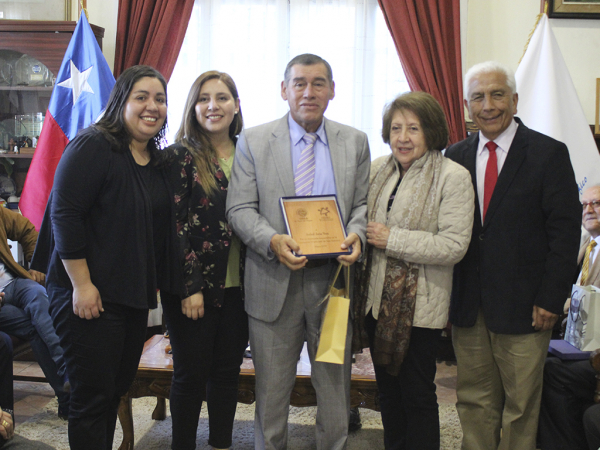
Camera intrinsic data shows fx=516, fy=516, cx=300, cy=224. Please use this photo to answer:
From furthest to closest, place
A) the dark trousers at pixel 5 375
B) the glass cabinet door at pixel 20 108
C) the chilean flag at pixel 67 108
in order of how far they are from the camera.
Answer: the glass cabinet door at pixel 20 108 → the chilean flag at pixel 67 108 → the dark trousers at pixel 5 375

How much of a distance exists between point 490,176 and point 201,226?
105 centimetres

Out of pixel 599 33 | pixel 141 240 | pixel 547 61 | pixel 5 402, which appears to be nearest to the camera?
pixel 141 240

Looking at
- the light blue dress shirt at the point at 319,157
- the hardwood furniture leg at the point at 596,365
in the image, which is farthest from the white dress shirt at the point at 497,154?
the hardwood furniture leg at the point at 596,365

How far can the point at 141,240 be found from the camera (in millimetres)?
1654

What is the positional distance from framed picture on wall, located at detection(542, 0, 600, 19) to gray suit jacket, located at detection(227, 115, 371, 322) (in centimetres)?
275

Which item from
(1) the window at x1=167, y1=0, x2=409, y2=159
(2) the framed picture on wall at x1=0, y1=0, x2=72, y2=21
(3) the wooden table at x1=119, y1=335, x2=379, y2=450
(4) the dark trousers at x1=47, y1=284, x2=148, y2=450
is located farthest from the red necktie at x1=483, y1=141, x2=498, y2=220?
(2) the framed picture on wall at x1=0, y1=0, x2=72, y2=21

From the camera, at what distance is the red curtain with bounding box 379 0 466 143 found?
3654mm

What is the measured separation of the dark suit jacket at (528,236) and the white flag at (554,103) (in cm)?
185

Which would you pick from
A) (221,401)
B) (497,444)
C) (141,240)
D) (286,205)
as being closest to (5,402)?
(221,401)

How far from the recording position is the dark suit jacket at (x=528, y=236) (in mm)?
1746

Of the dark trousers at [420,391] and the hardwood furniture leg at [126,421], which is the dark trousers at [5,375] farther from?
the dark trousers at [420,391]

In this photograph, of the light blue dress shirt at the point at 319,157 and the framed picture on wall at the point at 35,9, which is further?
the framed picture on wall at the point at 35,9

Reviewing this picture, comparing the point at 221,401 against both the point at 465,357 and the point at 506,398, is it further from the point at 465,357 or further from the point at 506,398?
the point at 506,398

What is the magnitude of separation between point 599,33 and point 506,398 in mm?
3079
